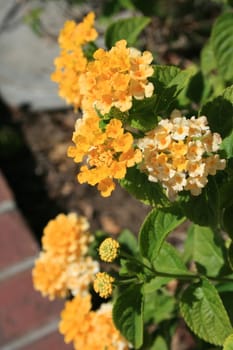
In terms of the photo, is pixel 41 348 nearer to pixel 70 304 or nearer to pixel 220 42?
pixel 70 304

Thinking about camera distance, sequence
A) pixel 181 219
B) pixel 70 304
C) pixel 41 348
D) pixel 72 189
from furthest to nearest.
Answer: pixel 72 189 < pixel 41 348 < pixel 70 304 < pixel 181 219

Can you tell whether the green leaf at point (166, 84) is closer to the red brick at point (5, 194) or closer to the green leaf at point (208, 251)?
the green leaf at point (208, 251)

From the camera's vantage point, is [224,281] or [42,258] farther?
[42,258]

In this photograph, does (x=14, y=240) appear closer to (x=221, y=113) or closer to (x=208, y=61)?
(x=208, y=61)

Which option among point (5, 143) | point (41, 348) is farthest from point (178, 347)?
point (5, 143)

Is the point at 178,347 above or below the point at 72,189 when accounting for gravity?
below

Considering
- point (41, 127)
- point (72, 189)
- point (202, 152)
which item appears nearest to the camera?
point (202, 152)

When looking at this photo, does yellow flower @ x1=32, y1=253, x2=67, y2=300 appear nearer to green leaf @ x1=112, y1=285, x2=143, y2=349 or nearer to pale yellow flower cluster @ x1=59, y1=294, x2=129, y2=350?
pale yellow flower cluster @ x1=59, y1=294, x2=129, y2=350
